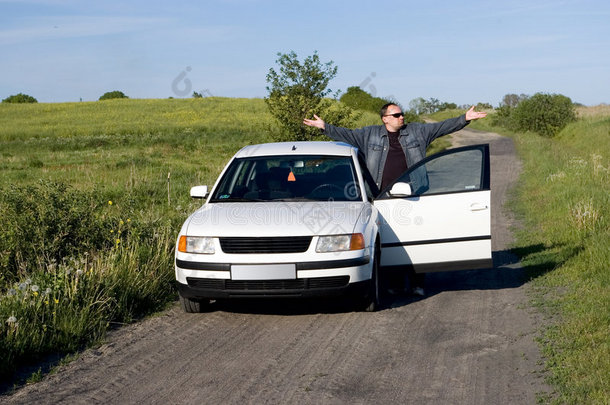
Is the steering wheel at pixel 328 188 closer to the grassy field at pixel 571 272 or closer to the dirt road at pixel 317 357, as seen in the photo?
the dirt road at pixel 317 357

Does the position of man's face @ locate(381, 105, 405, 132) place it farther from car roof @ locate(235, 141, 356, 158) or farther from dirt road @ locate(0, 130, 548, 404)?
dirt road @ locate(0, 130, 548, 404)

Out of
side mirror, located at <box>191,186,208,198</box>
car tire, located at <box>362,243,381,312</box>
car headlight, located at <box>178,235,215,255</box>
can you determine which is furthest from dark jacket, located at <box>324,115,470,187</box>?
car headlight, located at <box>178,235,215,255</box>

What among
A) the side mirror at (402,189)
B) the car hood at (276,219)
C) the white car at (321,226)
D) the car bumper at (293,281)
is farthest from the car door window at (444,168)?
the car bumper at (293,281)

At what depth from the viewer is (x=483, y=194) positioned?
7062mm

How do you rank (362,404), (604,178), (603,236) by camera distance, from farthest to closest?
(604,178), (603,236), (362,404)

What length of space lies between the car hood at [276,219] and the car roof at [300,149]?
0.89 metres

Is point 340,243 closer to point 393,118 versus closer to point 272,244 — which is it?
point 272,244

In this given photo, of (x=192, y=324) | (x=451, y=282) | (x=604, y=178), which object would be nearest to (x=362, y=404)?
(x=192, y=324)

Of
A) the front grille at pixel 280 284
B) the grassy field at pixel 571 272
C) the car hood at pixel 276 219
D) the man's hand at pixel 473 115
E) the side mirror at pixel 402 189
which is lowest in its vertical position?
the grassy field at pixel 571 272

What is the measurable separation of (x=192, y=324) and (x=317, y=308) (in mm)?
1214

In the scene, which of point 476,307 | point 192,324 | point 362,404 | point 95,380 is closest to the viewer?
point 362,404

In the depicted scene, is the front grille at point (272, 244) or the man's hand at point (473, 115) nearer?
the front grille at point (272, 244)

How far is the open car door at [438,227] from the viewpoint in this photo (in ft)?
23.2

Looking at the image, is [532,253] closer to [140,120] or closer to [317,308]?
[317,308]
